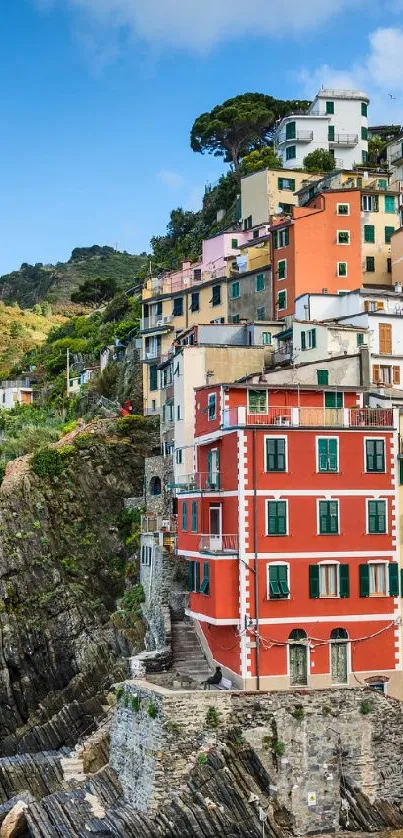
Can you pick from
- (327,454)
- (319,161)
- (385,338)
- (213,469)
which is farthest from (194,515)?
(319,161)

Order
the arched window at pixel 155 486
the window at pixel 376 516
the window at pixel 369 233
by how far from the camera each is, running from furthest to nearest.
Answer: the window at pixel 369 233 < the arched window at pixel 155 486 < the window at pixel 376 516

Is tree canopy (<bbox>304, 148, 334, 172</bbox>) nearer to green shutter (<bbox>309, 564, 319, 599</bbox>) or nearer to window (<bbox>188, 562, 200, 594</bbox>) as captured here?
window (<bbox>188, 562, 200, 594</bbox>)

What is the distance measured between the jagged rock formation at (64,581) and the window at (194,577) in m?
7.58

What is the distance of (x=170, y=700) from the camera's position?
1601 inches

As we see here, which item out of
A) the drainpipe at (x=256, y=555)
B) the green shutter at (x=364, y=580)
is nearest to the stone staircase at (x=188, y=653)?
the drainpipe at (x=256, y=555)

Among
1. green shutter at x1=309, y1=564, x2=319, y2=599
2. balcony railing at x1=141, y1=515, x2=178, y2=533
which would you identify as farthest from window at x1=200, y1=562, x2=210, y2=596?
balcony railing at x1=141, y1=515, x2=178, y2=533

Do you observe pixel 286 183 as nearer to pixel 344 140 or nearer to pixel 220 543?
pixel 344 140

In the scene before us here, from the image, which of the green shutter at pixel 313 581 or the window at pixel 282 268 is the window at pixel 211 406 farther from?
the window at pixel 282 268

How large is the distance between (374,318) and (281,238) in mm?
12447

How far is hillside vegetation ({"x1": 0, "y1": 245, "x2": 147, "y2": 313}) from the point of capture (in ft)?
552

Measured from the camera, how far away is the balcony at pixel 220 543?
43750 mm

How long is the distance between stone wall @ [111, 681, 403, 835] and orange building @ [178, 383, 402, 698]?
1.47m

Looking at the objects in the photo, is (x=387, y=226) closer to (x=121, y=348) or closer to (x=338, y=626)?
(x=121, y=348)

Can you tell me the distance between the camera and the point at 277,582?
4338 cm
